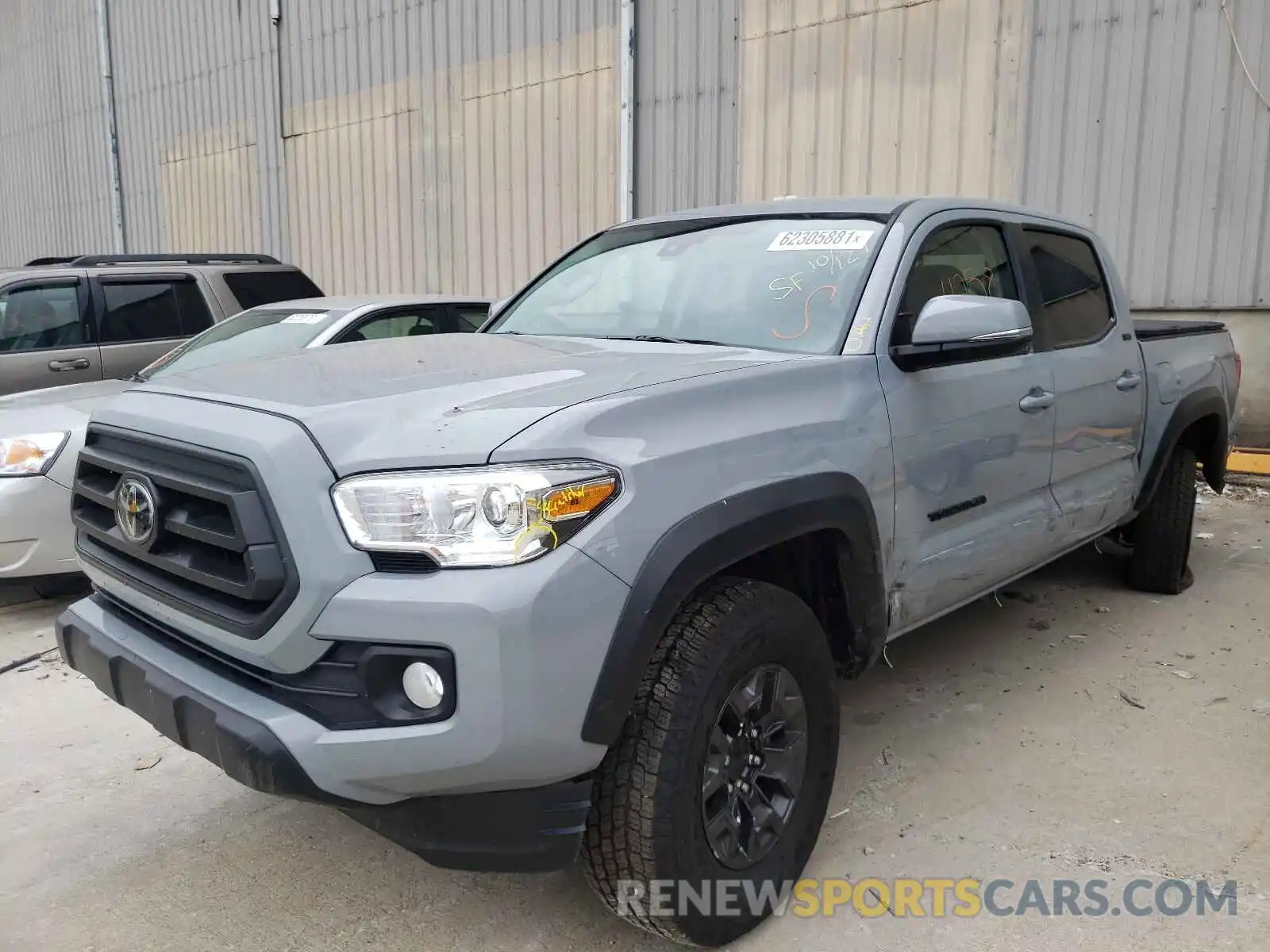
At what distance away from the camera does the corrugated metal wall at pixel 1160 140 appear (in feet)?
22.6

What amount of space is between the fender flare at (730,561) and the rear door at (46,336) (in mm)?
5716

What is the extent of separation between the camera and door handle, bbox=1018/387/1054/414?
330 centimetres

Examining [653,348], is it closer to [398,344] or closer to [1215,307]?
[398,344]

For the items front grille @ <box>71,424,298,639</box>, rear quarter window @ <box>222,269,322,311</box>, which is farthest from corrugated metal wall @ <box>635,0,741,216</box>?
front grille @ <box>71,424,298,639</box>

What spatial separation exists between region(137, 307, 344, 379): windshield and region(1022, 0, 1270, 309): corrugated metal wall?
5.57m

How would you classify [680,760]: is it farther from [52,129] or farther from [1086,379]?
[52,129]

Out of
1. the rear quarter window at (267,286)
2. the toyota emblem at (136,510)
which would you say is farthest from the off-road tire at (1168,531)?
the rear quarter window at (267,286)

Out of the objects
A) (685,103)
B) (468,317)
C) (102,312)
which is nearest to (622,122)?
(685,103)

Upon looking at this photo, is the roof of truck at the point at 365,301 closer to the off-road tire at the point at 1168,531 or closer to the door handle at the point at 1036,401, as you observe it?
the door handle at the point at 1036,401

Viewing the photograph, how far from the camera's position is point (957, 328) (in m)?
2.72

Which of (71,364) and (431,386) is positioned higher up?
(431,386)

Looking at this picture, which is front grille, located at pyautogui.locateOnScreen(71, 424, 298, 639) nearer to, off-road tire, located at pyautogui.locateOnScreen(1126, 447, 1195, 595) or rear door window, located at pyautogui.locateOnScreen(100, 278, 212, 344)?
off-road tire, located at pyautogui.locateOnScreen(1126, 447, 1195, 595)

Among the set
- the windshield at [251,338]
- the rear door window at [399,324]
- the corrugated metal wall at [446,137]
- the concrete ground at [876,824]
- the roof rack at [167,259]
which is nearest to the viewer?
the concrete ground at [876,824]

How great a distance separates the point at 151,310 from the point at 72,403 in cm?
223
